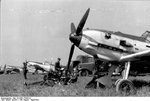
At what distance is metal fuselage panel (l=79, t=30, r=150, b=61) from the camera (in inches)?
278

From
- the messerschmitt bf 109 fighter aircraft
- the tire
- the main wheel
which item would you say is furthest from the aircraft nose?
the tire

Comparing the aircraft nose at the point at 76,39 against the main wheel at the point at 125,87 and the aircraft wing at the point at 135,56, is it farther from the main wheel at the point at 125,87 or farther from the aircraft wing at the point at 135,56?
the main wheel at the point at 125,87

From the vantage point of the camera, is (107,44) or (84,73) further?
(84,73)

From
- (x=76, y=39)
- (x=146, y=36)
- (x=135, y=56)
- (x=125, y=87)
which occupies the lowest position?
(x=125, y=87)

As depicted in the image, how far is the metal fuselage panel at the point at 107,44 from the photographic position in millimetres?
7059

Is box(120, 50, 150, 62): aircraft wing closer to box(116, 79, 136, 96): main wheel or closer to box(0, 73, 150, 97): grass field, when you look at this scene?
box(116, 79, 136, 96): main wheel

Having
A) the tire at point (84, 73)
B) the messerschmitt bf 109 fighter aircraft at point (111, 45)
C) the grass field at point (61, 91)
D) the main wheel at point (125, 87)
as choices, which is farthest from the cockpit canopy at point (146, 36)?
the tire at point (84, 73)

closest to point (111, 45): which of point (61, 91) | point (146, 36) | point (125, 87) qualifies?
point (125, 87)

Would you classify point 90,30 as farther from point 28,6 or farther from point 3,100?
point 3,100

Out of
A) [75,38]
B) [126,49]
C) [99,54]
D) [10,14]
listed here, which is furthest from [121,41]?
[10,14]

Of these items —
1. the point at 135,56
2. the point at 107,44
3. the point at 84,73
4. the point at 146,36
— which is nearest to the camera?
the point at 135,56

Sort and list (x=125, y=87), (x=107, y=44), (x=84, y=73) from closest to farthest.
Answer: (x=125, y=87) < (x=107, y=44) < (x=84, y=73)

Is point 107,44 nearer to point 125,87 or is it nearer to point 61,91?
point 125,87

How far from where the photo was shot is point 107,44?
710 cm
